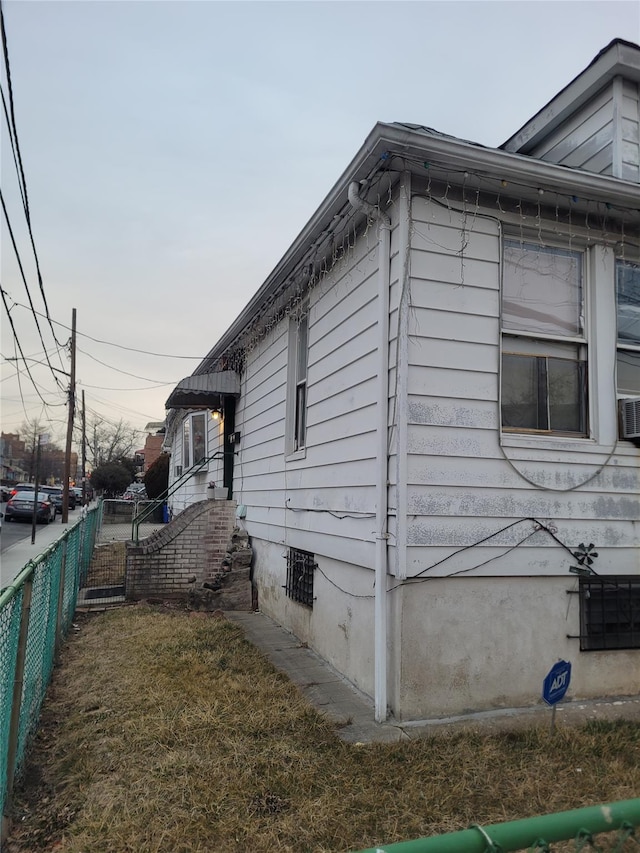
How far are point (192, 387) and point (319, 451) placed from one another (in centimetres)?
421

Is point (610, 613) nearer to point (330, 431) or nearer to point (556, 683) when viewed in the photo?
point (556, 683)

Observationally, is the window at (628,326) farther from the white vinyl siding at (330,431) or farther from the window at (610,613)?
the white vinyl siding at (330,431)

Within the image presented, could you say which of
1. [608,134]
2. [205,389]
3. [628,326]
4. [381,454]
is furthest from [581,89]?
[205,389]

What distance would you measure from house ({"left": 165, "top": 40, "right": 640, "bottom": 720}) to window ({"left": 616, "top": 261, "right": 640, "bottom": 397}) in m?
0.02

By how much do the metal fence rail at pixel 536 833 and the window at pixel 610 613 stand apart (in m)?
4.05

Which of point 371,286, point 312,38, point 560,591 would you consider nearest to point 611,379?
point 560,591

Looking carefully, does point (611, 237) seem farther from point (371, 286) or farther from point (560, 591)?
point (560, 591)

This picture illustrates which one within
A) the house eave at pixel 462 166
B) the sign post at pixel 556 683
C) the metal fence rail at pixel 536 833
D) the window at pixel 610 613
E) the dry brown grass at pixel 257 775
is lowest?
the dry brown grass at pixel 257 775

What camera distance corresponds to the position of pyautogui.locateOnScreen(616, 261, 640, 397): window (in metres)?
5.51

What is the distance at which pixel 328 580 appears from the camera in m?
6.01

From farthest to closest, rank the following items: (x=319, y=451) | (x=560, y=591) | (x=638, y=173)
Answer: (x=319, y=451) < (x=638, y=173) < (x=560, y=591)

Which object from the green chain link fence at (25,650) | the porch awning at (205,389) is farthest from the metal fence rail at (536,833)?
the porch awning at (205,389)

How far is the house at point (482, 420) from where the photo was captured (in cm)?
462

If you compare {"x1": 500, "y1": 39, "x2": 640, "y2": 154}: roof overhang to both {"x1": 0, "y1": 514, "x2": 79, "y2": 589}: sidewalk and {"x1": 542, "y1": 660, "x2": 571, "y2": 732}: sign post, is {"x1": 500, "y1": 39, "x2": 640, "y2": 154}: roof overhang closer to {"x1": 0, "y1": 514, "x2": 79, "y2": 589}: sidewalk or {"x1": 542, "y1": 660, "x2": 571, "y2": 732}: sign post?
{"x1": 542, "y1": 660, "x2": 571, "y2": 732}: sign post
